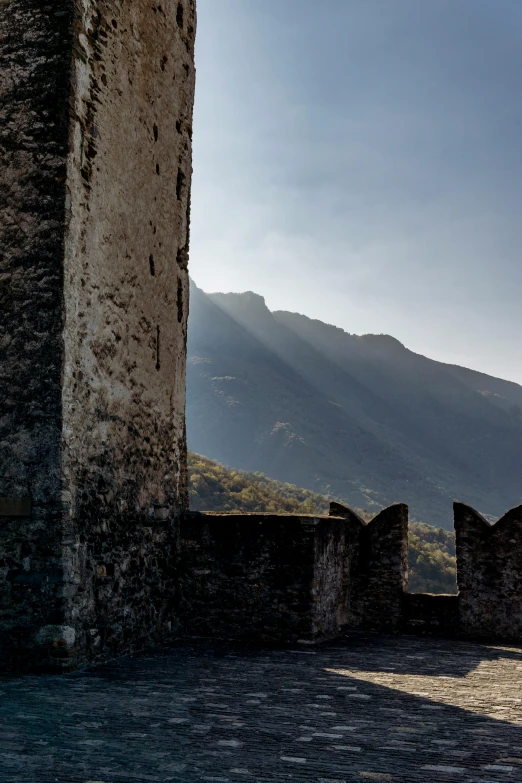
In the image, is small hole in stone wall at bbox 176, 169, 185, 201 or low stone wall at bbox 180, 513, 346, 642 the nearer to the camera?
low stone wall at bbox 180, 513, 346, 642

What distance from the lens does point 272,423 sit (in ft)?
398

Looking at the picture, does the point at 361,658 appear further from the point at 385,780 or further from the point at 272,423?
the point at 272,423

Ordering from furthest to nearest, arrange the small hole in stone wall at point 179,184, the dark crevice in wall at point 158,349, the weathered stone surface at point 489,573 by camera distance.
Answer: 1. the weathered stone surface at point 489,573
2. the small hole in stone wall at point 179,184
3. the dark crevice in wall at point 158,349

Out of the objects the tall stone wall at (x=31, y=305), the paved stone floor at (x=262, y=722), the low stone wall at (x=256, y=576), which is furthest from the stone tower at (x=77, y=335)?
the paved stone floor at (x=262, y=722)

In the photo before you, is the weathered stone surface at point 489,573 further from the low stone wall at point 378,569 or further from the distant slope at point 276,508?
the distant slope at point 276,508

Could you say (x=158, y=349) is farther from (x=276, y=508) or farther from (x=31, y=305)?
(x=276, y=508)

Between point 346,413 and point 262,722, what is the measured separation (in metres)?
131

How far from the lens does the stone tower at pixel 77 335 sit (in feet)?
20.5

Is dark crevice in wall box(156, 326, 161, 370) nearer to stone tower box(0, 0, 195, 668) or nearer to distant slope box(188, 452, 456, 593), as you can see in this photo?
stone tower box(0, 0, 195, 668)

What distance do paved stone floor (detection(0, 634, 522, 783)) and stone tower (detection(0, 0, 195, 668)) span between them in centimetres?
65

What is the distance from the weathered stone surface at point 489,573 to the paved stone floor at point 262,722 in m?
2.76

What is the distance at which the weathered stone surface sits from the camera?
32.4ft

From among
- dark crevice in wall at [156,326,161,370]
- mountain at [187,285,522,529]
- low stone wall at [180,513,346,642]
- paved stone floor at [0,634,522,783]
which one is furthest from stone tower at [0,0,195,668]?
mountain at [187,285,522,529]

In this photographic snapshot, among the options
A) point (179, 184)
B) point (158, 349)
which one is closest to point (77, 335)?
point (158, 349)
